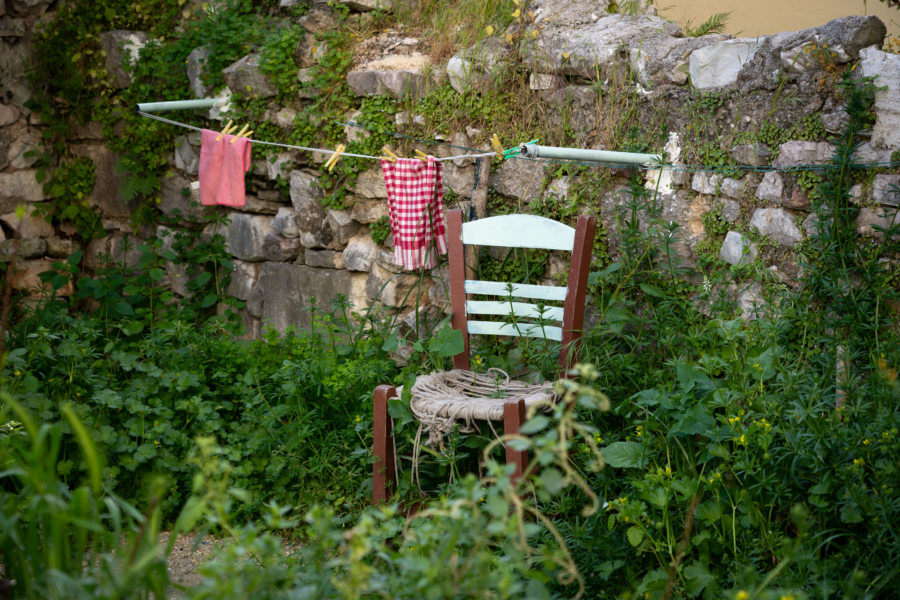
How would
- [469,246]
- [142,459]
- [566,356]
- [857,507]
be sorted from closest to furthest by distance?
[857,507], [566,356], [142,459], [469,246]

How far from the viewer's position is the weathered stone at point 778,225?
2979 mm

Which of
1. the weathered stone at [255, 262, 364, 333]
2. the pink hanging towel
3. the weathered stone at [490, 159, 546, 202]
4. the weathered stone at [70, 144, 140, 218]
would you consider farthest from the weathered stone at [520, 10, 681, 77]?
the weathered stone at [70, 144, 140, 218]

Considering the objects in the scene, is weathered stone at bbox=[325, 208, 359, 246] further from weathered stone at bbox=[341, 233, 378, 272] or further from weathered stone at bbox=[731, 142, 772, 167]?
weathered stone at bbox=[731, 142, 772, 167]

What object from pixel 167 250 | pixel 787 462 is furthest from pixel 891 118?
pixel 167 250

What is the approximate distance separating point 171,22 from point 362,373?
311 centimetres

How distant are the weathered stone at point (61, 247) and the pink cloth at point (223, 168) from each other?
1938 mm

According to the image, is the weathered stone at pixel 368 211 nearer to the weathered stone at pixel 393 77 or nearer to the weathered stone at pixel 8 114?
the weathered stone at pixel 393 77

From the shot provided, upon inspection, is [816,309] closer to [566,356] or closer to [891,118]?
[891,118]

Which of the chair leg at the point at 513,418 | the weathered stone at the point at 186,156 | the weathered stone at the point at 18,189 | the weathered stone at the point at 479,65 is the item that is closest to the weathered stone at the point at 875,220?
the chair leg at the point at 513,418

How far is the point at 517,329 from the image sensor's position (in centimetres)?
311

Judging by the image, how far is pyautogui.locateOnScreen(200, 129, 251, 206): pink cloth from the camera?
4.09 m

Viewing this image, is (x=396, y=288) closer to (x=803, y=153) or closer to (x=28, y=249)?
(x=803, y=153)

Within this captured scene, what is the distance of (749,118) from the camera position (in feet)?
10.2

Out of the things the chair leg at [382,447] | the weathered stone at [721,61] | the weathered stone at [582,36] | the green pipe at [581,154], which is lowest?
the chair leg at [382,447]
